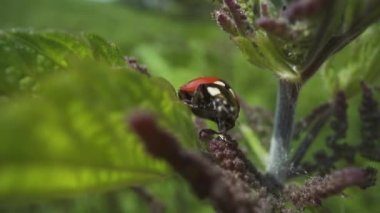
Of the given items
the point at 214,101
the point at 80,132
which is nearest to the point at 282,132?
the point at 214,101

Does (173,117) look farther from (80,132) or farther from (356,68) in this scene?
(356,68)

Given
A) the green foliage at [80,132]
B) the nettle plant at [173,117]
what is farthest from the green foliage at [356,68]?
the green foliage at [80,132]

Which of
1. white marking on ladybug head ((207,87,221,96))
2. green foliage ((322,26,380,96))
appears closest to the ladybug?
white marking on ladybug head ((207,87,221,96))

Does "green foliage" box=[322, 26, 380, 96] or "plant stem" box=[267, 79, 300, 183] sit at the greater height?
"green foliage" box=[322, 26, 380, 96]

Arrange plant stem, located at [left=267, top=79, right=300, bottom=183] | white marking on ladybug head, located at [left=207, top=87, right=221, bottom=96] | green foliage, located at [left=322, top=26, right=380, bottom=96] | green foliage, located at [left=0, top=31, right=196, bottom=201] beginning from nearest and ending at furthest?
green foliage, located at [left=0, top=31, right=196, bottom=201]
white marking on ladybug head, located at [left=207, top=87, right=221, bottom=96]
plant stem, located at [left=267, top=79, right=300, bottom=183]
green foliage, located at [left=322, top=26, right=380, bottom=96]

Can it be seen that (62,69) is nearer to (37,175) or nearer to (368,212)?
(37,175)

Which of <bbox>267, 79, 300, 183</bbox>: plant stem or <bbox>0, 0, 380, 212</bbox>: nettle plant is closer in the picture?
<bbox>0, 0, 380, 212</bbox>: nettle plant

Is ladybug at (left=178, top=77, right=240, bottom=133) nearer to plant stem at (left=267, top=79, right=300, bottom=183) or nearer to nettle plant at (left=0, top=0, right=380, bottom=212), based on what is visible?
nettle plant at (left=0, top=0, right=380, bottom=212)

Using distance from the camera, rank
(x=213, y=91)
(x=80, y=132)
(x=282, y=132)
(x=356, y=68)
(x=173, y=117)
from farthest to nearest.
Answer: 1. (x=356, y=68)
2. (x=282, y=132)
3. (x=213, y=91)
4. (x=173, y=117)
5. (x=80, y=132)

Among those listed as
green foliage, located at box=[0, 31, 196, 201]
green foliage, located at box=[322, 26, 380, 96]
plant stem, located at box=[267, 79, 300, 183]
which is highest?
green foliage, located at box=[322, 26, 380, 96]
